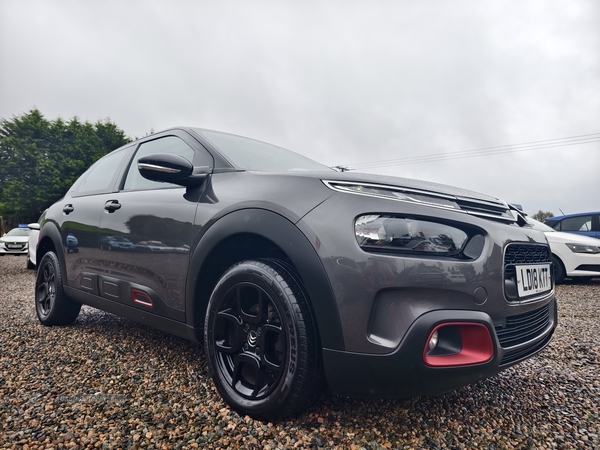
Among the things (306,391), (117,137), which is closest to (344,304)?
(306,391)

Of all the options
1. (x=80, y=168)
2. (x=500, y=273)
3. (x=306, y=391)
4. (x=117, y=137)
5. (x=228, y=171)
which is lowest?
(x=306, y=391)

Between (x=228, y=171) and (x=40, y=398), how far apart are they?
1.44 metres

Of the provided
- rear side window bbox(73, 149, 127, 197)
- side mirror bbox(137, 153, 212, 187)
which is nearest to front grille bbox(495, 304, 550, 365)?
side mirror bbox(137, 153, 212, 187)

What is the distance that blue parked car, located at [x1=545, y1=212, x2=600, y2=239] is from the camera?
866cm

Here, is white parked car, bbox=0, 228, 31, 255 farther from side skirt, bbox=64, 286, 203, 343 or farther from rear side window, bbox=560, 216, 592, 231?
rear side window, bbox=560, 216, 592, 231

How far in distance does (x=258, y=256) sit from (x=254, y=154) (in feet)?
2.64

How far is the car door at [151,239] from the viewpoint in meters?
2.03

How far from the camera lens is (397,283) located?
134 centimetres

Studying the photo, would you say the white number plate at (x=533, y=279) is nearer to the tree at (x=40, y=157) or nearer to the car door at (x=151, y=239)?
the car door at (x=151, y=239)

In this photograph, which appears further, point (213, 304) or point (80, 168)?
point (80, 168)

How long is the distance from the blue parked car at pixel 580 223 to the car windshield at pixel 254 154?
8618 mm

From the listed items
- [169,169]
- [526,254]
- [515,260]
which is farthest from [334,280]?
[169,169]

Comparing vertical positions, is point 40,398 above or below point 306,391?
below

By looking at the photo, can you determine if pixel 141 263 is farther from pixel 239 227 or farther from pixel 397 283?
pixel 397 283
